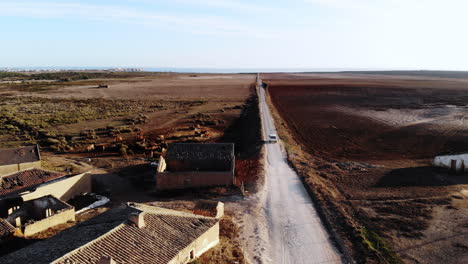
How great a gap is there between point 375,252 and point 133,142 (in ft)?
111

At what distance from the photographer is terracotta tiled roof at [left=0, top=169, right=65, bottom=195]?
25.3 metres

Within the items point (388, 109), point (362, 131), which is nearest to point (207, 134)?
point (362, 131)

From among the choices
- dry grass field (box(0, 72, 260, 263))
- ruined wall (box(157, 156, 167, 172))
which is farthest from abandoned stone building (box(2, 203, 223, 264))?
ruined wall (box(157, 156, 167, 172))

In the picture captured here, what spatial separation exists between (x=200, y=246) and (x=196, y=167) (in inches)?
491

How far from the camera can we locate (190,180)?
27359 millimetres

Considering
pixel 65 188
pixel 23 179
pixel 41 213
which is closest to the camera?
pixel 41 213

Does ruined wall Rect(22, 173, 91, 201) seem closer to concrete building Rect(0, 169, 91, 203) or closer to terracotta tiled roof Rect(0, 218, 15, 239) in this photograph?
concrete building Rect(0, 169, 91, 203)

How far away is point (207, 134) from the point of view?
161 ft

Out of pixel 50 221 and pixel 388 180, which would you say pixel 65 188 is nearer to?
pixel 50 221

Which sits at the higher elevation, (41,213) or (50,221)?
(50,221)

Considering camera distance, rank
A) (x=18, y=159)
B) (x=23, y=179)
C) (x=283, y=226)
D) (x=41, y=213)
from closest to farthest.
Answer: (x=283, y=226) → (x=41, y=213) → (x=23, y=179) → (x=18, y=159)

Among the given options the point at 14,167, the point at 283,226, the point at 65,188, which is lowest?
the point at 283,226

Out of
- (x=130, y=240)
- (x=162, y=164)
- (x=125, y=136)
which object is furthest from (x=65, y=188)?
(x=125, y=136)

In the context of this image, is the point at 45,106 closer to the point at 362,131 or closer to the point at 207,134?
the point at 207,134
